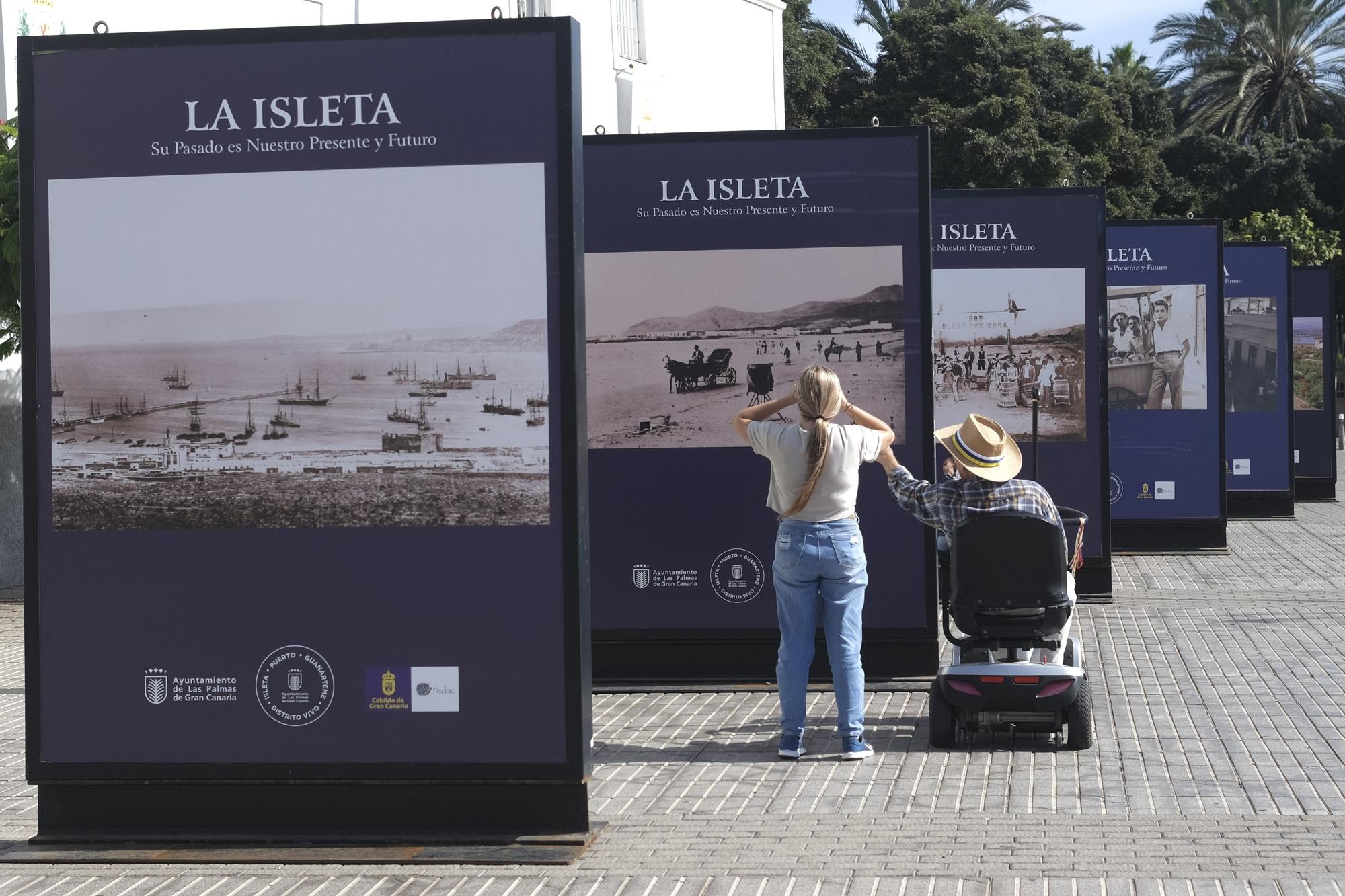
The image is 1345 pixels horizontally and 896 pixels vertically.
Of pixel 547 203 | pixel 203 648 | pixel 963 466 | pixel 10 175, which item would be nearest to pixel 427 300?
pixel 547 203

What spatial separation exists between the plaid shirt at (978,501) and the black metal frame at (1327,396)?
15.3 metres

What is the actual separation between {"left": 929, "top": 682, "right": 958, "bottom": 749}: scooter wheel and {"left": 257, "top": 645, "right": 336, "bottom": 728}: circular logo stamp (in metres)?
2.78

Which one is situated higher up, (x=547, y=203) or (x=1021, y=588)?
(x=547, y=203)

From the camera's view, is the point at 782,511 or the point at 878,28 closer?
the point at 782,511

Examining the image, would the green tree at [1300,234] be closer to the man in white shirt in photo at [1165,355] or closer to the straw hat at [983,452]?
the man in white shirt in photo at [1165,355]

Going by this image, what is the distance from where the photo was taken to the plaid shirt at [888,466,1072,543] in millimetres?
7301

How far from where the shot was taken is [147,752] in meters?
5.87

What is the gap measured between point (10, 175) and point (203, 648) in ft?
26.3

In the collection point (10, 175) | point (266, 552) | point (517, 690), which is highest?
point (10, 175)

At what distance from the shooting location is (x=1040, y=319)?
13.0m

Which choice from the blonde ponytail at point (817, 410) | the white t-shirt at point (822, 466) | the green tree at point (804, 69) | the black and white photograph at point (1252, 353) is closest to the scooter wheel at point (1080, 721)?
the white t-shirt at point (822, 466)

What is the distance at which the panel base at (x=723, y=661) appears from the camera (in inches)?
358

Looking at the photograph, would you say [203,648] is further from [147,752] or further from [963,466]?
[963,466]

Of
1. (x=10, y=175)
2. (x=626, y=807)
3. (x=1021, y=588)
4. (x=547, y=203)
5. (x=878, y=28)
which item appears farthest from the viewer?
(x=878, y=28)
